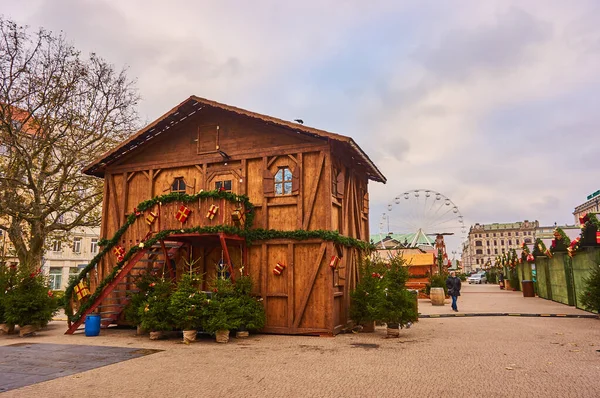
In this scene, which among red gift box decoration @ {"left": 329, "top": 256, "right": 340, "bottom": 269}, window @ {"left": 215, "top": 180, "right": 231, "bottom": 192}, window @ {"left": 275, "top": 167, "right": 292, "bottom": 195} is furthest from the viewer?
window @ {"left": 215, "top": 180, "right": 231, "bottom": 192}

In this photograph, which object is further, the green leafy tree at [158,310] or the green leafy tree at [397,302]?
the green leafy tree at [158,310]

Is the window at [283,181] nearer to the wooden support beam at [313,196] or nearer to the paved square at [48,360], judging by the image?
the wooden support beam at [313,196]

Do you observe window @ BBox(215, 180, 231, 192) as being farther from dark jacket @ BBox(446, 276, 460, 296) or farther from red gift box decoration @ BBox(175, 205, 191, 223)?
dark jacket @ BBox(446, 276, 460, 296)

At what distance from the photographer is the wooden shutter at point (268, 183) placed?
16203mm

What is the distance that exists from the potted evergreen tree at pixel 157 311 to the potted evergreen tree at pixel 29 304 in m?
4.59

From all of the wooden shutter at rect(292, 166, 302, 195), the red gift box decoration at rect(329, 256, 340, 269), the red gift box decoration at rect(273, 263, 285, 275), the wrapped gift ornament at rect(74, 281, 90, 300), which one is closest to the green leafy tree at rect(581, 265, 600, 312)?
the red gift box decoration at rect(329, 256, 340, 269)

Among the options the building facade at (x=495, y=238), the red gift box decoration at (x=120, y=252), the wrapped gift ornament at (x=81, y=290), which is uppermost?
the building facade at (x=495, y=238)

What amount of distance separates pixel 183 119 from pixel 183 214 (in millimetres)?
4913

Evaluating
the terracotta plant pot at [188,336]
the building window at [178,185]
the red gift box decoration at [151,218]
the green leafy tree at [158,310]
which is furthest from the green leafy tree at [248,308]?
the building window at [178,185]

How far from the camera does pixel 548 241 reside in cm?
2795

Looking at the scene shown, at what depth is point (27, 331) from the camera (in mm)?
15836

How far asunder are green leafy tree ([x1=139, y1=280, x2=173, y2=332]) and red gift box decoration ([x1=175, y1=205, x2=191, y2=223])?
216 cm

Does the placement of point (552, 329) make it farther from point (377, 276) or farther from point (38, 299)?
point (38, 299)

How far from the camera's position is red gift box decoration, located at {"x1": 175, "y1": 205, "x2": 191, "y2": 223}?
49.7 ft
